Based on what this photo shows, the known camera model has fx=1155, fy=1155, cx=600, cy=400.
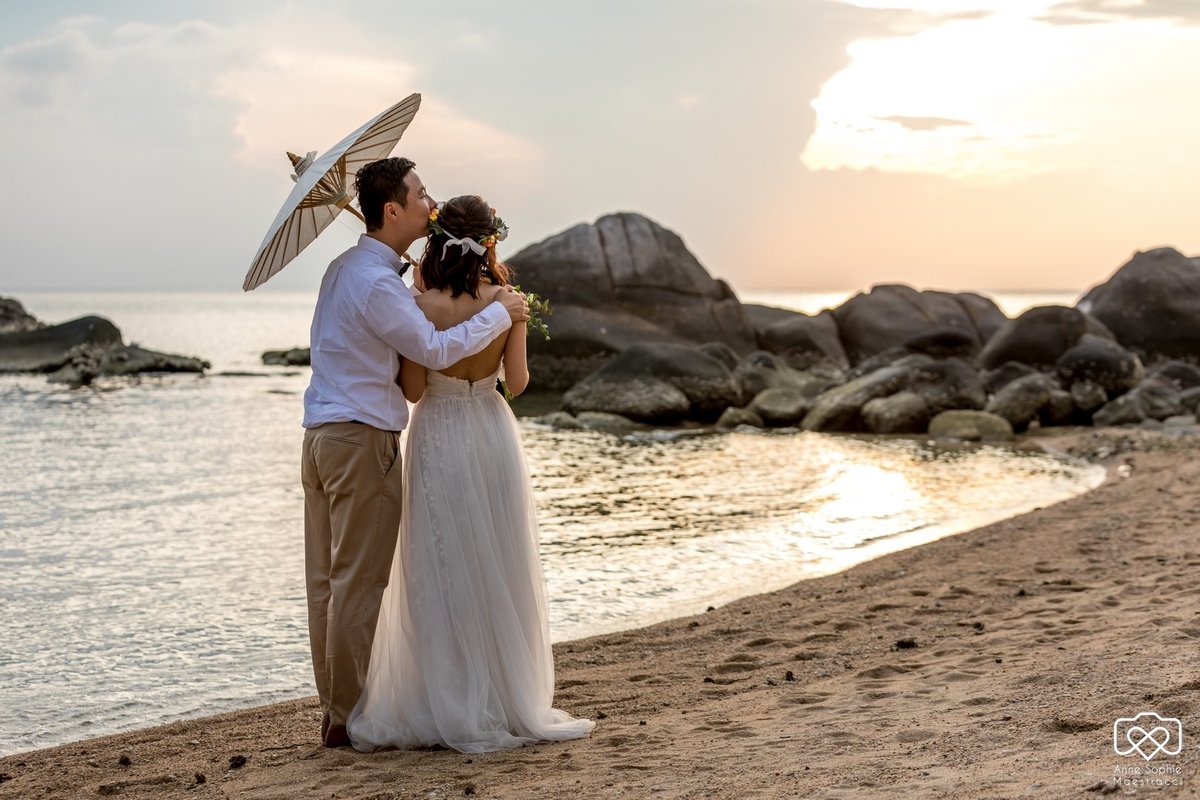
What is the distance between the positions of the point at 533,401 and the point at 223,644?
20.3 m

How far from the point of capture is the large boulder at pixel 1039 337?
26.8 metres

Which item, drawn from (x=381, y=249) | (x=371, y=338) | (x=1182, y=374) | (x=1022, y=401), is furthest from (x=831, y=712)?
(x=1182, y=374)

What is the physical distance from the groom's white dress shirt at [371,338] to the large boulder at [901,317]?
30.0 m

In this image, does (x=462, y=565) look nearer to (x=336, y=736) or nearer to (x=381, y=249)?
(x=336, y=736)

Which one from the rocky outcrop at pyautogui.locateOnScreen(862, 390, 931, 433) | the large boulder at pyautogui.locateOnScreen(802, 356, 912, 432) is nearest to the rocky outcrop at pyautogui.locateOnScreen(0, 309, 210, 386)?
the large boulder at pyautogui.locateOnScreen(802, 356, 912, 432)

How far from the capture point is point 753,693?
238 inches

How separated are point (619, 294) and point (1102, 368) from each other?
1387cm

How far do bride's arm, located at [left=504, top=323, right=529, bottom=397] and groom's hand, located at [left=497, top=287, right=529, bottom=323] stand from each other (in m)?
0.07

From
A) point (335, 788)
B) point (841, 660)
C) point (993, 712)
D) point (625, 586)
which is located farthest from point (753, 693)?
point (625, 586)

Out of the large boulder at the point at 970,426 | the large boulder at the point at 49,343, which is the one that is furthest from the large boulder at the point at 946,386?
the large boulder at the point at 49,343

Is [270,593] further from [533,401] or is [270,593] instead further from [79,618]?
[533,401]

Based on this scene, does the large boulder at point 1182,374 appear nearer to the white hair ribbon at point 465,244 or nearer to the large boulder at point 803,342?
the large boulder at point 803,342

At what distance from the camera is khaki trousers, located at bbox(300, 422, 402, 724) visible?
5.09 metres

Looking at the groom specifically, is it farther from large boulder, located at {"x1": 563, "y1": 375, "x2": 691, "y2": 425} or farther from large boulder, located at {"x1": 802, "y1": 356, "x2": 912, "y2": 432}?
large boulder, located at {"x1": 563, "y1": 375, "x2": 691, "y2": 425}
